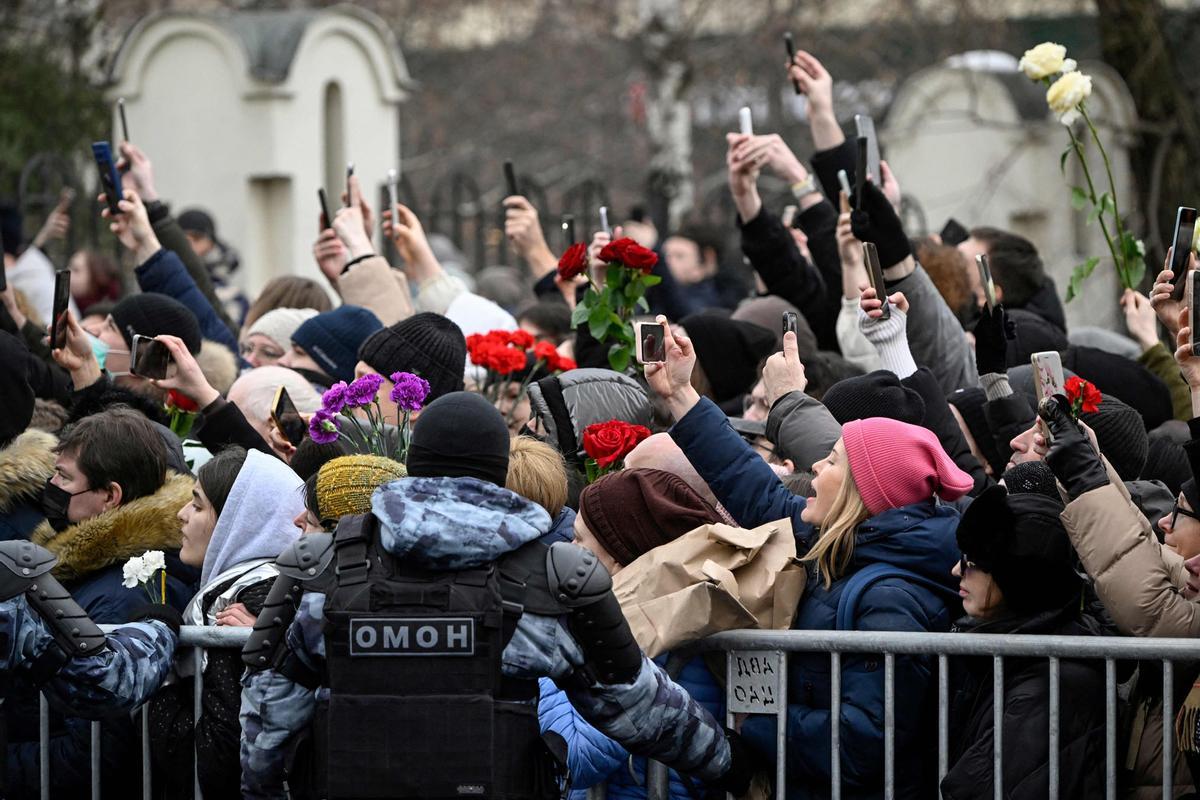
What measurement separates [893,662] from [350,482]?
1426mm

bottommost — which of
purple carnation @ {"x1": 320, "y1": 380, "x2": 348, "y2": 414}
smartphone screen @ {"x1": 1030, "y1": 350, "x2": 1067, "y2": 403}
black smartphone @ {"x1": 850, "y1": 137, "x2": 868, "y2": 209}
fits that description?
purple carnation @ {"x1": 320, "y1": 380, "x2": 348, "y2": 414}

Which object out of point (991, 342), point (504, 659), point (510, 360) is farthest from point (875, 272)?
point (504, 659)

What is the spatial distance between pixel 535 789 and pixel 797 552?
1126 millimetres

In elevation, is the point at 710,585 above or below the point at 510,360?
below

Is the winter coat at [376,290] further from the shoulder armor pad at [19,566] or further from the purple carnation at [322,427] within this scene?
the shoulder armor pad at [19,566]

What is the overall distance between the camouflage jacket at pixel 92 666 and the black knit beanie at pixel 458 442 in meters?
0.98

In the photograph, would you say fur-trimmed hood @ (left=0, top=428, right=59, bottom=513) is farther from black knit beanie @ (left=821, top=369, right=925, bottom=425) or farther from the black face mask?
black knit beanie @ (left=821, top=369, right=925, bottom=425)

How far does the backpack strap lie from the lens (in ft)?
14.2

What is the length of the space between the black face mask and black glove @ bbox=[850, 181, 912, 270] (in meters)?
2.66

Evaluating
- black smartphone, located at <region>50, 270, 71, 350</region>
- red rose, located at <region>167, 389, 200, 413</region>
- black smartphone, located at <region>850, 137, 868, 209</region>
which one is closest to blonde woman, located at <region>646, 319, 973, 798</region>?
black smartphone, located at <region>850, 137, 868, 209</region>

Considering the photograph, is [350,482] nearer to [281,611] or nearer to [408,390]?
[408,390]

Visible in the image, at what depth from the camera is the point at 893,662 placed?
4.18 m

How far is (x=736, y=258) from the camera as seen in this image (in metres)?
13.4

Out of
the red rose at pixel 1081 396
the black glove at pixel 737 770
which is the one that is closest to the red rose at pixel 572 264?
the red rose at pixel 1081 396
